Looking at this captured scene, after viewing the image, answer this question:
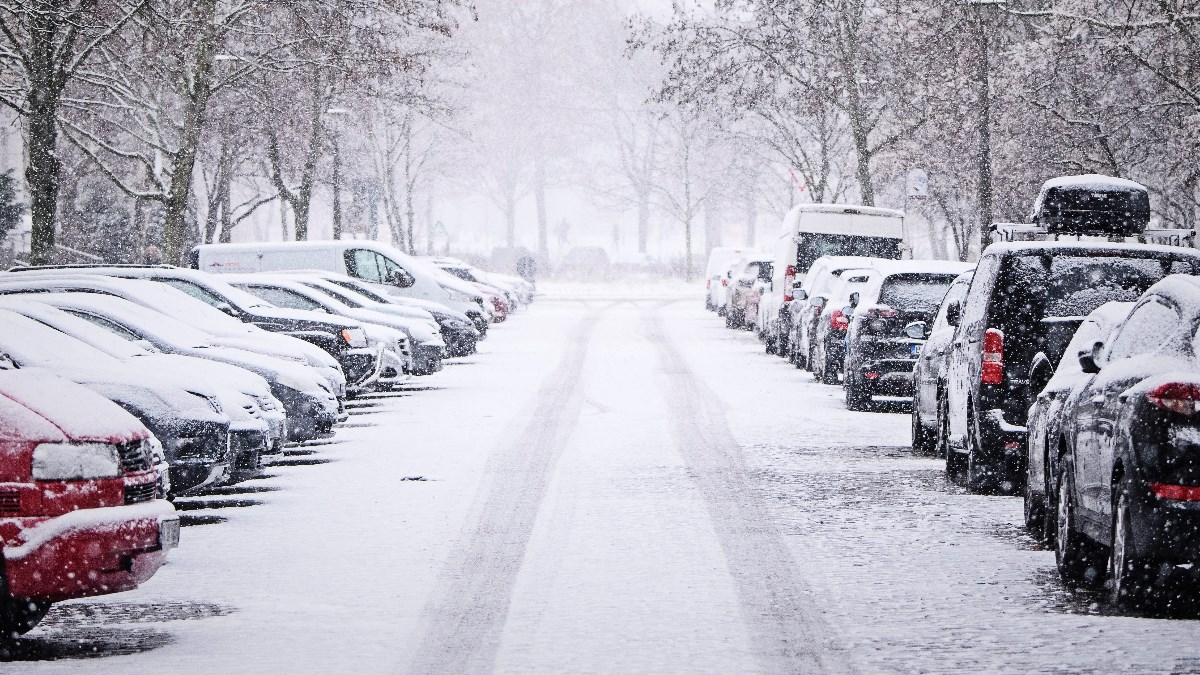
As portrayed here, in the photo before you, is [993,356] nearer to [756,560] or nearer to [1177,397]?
[756,560]

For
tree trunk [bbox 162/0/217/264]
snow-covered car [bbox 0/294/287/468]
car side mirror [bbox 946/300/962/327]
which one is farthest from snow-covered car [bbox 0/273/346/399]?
tree trunk [bbox 162/0/217/264]

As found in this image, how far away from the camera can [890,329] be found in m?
20.2

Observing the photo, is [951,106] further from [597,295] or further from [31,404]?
[597,295]

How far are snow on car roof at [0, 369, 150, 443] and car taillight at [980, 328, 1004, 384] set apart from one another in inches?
246

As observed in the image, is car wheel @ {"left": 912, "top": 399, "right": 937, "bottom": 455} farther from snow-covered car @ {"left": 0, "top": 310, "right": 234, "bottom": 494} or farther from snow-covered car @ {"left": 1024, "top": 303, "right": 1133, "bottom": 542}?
snow-covered car @ {"left": 0, "top": 310, "right": 234, "bottom": 494}

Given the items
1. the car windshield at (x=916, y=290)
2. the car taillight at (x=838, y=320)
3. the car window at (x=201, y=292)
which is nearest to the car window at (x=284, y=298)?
the car window at (x=201, y=292)

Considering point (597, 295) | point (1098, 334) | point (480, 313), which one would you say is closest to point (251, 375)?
point (1098, 334)

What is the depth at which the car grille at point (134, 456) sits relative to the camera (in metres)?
8.30

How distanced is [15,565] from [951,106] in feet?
96.6

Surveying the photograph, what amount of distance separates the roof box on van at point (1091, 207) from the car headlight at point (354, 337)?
308 inches

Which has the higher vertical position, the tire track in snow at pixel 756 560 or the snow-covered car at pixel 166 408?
the snow-covered car at pixel 166 408

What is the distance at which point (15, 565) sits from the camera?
7684 millimetres

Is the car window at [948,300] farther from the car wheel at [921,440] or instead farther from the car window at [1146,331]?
the car window at [1146,331]

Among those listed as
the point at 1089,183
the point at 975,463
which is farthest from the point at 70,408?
the point at 1089,183
